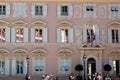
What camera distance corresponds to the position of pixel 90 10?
46.1m

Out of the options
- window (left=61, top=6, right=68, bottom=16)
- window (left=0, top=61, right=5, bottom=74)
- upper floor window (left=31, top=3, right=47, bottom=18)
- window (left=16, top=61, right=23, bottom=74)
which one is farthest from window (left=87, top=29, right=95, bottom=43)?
window (left=0, top=61, right=5, bottom=74)

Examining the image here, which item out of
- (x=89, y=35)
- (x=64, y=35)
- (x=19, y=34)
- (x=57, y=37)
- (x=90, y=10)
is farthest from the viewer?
(x=90, y=10)

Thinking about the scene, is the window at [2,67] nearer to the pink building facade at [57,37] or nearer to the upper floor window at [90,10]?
the pink building facade at [57,37]

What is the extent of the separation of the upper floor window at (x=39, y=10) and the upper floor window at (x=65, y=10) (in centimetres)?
168

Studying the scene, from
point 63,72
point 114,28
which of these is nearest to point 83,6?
point 114,28

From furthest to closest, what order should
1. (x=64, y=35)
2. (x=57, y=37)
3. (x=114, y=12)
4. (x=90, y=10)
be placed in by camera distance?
(x=114, y=12) < (x=90, y=10) < (x=64, y=35) < (x=57, y=37)

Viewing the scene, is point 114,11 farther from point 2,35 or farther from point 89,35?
point 2,35

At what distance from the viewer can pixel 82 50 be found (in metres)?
45.0

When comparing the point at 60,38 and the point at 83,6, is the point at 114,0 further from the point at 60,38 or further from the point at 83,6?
the point at 60,38

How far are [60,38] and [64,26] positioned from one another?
1.51m

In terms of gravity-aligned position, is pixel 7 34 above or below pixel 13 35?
above

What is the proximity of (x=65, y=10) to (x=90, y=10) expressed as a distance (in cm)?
303

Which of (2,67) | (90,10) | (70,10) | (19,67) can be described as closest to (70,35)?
(70,10)

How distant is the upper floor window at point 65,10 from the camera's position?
45.6 meters
